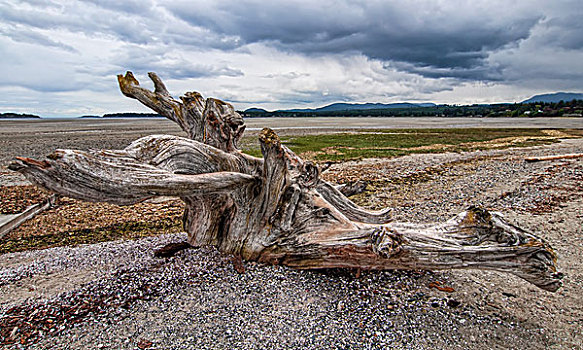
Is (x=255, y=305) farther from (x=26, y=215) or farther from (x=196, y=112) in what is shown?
(x=26, y=215)

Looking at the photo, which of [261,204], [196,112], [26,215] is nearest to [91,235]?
[26,215]

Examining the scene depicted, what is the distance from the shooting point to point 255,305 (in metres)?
5.21

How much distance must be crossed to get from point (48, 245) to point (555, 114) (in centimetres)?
13519

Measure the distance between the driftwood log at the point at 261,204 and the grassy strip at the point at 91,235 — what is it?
2535 mm

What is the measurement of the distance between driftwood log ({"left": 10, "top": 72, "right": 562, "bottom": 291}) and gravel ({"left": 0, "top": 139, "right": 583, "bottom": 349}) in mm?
471

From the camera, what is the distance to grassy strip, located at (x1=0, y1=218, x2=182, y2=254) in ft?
27.4

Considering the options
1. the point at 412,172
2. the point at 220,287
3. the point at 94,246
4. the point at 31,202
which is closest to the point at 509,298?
the point at 220,287

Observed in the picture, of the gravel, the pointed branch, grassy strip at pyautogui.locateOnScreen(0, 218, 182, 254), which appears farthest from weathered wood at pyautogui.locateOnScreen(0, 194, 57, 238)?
the pointed branch

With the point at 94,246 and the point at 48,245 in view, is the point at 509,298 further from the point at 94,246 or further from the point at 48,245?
the point at 48,245

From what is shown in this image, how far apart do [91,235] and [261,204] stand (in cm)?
533

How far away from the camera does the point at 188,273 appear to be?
6191mm

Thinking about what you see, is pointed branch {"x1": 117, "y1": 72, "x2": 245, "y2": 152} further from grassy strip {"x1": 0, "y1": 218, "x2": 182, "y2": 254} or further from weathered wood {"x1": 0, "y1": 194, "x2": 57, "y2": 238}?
weathered wood {"x1": 0, "y1": 194, "x2": 57, "y2": 238}

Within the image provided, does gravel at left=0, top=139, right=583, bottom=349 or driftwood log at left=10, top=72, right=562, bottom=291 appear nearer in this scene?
gravel at left=0, top=139, right=583, bottom=349

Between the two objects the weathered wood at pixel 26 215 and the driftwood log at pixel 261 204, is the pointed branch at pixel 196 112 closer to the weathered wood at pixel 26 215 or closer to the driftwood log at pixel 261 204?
the driftwood log at pixel 261 204
